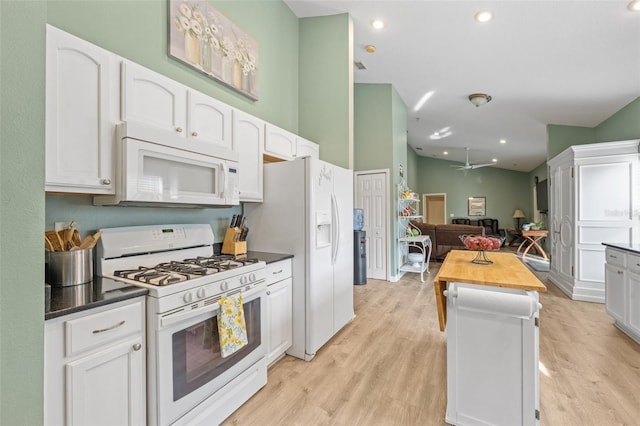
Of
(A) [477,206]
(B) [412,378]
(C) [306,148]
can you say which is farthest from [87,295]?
(A) [477,206]

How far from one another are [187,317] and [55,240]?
31.2 inches

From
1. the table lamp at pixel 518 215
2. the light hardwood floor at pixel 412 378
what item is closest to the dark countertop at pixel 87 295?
the light hardwood floor at pixel 412 378

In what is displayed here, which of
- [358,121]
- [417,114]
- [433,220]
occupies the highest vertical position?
[417,114]

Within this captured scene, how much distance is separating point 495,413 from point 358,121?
494 cm

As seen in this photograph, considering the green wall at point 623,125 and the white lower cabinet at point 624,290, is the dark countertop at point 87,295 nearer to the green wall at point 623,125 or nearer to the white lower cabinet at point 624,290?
the white lower cabinet at point 624,290

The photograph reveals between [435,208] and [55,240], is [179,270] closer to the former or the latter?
[55,240]

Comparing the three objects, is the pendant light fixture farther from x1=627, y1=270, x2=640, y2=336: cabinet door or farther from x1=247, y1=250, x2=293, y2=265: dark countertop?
x1=247, y1=250, x2=293, y2=265: dark countertop

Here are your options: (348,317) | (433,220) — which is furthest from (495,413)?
(433,220)

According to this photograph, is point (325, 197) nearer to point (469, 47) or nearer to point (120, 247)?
point (120, 247)

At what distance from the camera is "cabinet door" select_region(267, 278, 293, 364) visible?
228 cm

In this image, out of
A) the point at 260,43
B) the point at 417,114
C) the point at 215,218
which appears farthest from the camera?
the point at 417,114

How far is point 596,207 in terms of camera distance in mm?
4020

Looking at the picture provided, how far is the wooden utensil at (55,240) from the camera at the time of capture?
150cm

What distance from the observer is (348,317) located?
3.20 metres
